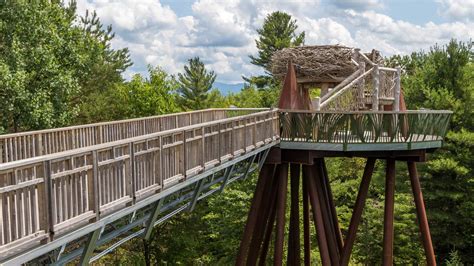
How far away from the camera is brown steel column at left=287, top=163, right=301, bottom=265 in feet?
45.4

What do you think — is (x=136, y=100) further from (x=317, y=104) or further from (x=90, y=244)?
(x=90, y=244)

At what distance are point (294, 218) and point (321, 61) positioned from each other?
15.8 feet

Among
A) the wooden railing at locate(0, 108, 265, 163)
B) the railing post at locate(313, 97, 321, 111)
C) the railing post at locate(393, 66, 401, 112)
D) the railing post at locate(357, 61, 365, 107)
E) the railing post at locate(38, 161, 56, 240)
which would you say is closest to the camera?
the railing post at locate(38, 161, 56, 240)

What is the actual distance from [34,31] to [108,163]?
40.3 ft

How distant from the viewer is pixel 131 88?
2714 centimetres

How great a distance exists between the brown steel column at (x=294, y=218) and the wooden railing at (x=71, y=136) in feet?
13.5

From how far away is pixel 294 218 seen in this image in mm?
14688

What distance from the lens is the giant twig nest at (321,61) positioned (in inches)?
552

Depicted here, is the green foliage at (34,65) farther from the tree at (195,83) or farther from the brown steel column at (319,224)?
the tree at (195,83)

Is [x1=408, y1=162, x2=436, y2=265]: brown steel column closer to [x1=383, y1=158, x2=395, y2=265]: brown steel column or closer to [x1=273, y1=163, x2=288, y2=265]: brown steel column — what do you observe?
[x1=383, y1=158, x2=395, y2=265]: brown steel column

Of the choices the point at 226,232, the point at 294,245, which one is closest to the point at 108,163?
the point at 294,245

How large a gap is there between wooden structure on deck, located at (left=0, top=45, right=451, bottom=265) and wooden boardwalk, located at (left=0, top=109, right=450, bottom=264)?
17mm

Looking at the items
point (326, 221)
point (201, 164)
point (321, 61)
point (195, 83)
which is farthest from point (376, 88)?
point (195, 83)

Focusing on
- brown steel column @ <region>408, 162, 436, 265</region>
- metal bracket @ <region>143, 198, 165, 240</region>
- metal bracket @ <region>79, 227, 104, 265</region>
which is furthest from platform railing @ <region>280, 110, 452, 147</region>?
metal bracket @ <region>79, 227, 104, 265</region>
